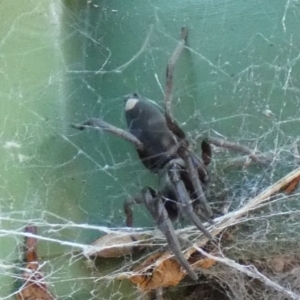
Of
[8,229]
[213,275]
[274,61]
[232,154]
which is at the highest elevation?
[274,61]

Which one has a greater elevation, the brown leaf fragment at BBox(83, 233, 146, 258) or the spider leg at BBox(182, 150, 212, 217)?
the spider leg at BBox(182, 150, 212, 217)

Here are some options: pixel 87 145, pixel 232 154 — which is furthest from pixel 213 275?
pixel 87 145

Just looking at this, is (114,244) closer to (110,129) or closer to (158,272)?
(158,272)

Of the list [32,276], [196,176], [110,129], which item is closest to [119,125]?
[110,129]

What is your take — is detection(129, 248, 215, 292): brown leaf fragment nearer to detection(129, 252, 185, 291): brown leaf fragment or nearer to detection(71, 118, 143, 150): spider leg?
detection(129, 252, 185, 291): brown leaf fragment

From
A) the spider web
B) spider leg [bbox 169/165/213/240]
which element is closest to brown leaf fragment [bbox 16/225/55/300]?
the spider web

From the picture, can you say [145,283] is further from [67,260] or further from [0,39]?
[0,39]
